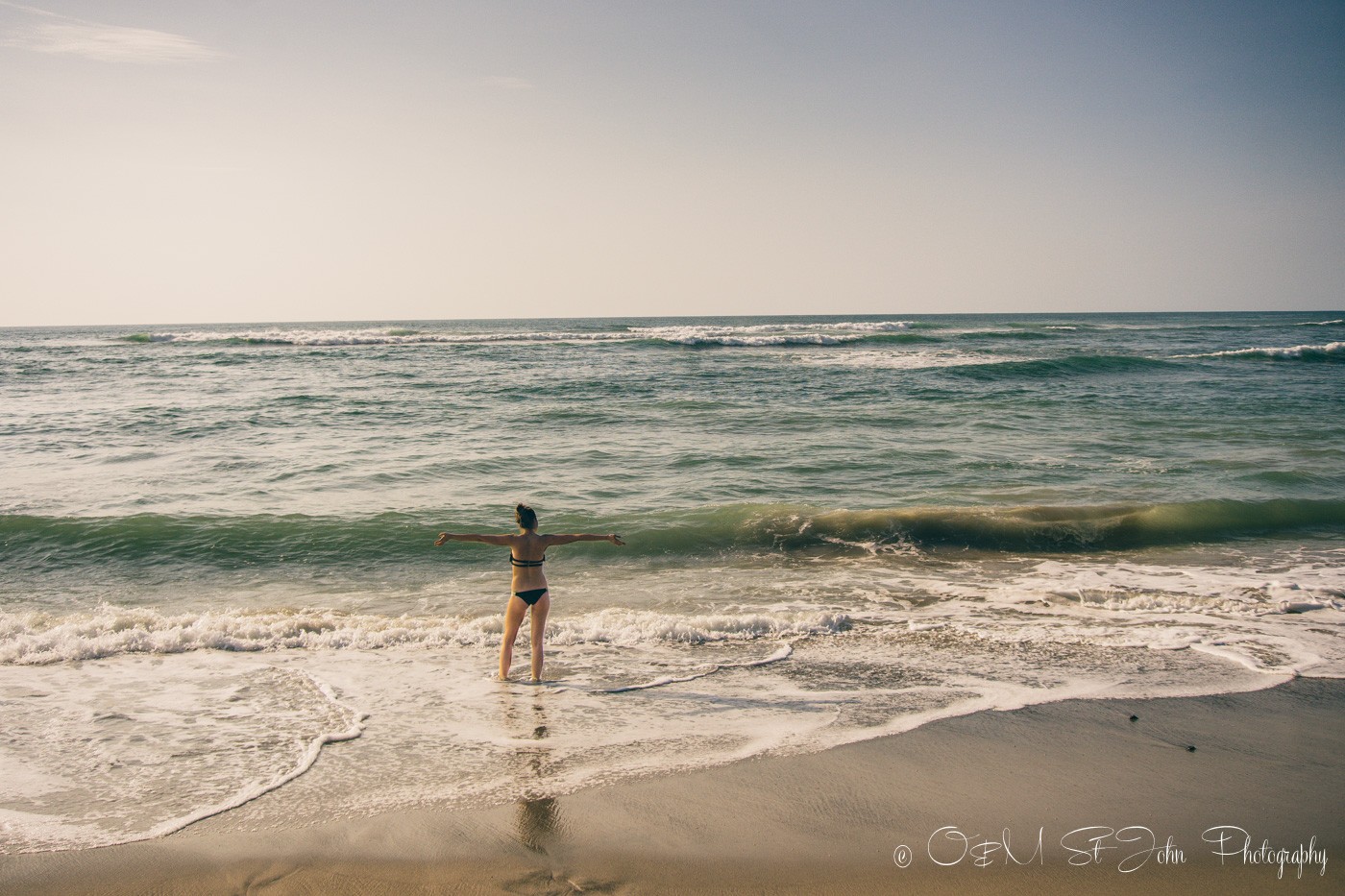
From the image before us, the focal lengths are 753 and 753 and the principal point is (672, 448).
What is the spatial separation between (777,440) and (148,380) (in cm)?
2518

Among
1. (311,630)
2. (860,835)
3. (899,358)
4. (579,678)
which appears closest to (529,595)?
(579,678)

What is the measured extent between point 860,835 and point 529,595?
315cm

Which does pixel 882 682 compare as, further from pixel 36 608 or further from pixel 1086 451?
pixel 1086 451

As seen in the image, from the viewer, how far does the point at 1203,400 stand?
2128cm

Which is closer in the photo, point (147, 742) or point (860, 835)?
point (860, 835)

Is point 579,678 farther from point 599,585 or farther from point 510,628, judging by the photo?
point 599,585

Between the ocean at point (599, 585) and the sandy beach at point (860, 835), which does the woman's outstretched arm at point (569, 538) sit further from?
the sandy beach at point (860, 835)

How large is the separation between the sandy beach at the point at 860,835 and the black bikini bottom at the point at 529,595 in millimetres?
2032

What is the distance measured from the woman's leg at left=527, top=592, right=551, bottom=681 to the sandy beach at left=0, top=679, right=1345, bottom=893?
180cm

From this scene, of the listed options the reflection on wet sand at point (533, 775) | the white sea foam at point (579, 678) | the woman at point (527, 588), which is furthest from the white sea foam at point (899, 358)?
the reflection on wet sand at point (533, 775)

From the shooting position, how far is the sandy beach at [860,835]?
3.57 metres

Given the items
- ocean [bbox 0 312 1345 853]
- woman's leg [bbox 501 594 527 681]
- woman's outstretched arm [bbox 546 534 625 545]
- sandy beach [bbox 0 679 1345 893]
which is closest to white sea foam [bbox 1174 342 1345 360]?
ocean [bbox 0 312 1345 853]

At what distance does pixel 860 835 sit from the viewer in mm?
3906

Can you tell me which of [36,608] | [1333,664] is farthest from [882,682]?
[36,608]
